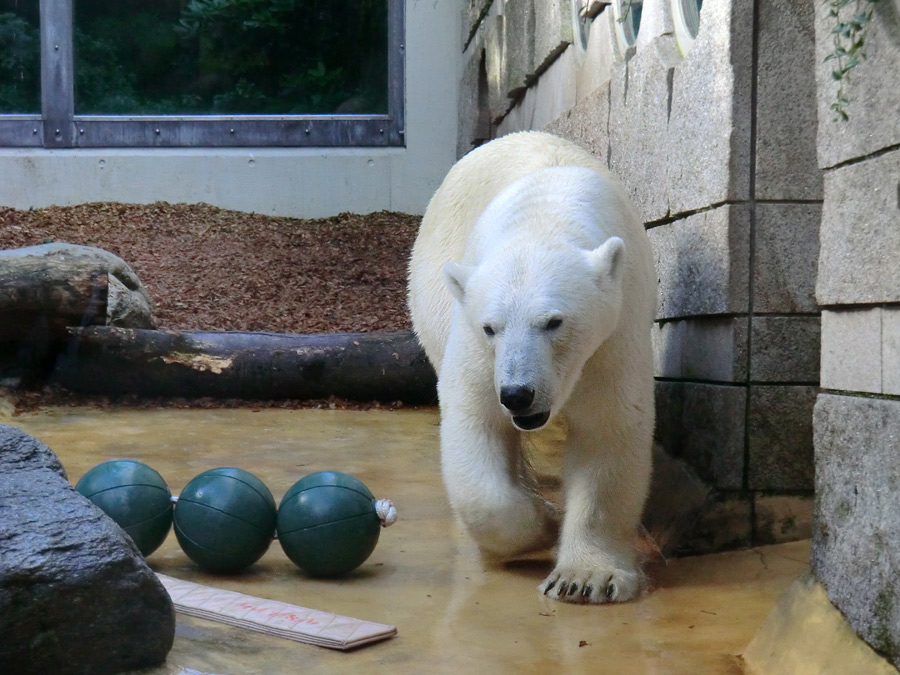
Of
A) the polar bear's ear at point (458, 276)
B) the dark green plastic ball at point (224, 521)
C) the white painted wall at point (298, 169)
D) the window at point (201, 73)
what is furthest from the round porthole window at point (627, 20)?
the window at point (201, 73)

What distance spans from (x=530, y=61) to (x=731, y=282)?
174 inches

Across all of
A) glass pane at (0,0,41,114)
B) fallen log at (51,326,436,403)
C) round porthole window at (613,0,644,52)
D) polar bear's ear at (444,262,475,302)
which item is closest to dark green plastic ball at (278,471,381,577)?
polar bear's ear at (444,262,475,302)

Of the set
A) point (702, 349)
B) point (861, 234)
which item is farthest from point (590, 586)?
point (861, 234)

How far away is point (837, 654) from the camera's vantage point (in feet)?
7.02

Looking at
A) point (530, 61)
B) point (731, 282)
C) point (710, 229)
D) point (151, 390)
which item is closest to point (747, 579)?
point (731, 282)

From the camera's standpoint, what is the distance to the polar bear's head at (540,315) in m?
2.63

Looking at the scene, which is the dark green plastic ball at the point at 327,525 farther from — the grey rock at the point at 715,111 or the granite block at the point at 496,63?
the granite block at the point at 496,63

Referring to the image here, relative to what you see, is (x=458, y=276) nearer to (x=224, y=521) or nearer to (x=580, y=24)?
(x=224, y=521)

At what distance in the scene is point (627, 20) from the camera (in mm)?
4582

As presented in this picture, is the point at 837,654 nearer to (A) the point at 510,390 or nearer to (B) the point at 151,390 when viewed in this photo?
(A) the point at 510,390

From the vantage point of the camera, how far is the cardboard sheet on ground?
8.02 ft

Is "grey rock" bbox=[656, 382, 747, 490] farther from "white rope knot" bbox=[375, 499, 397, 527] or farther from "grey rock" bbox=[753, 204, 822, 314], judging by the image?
"white rope knot" bbox=[375, 499, 397, 527]

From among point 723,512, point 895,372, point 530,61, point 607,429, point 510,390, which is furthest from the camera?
point 530,61

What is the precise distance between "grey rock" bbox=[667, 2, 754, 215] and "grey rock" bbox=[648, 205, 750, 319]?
0.22ft
